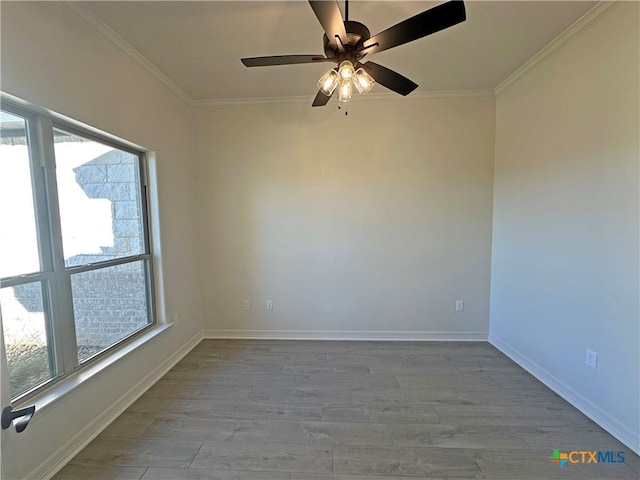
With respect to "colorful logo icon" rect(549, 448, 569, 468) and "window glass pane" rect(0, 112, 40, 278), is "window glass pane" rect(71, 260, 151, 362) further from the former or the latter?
"colorful logo icon" rect(549, 448, 569, 468)

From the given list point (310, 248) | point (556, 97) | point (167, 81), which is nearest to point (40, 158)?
point (167, 81)

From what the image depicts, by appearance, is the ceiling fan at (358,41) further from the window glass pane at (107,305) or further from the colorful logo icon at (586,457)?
the colorful logo icon at (586,457)

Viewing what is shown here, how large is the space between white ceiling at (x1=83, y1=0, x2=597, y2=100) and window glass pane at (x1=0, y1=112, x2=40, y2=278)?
98 cm

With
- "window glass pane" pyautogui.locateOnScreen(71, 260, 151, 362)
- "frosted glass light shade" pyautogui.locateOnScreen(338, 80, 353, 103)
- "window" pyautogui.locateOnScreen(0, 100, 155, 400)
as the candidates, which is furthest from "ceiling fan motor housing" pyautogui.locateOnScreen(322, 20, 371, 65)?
"window glass pane" pyautogui.locateOnScreen(71, 260, 151, 362)

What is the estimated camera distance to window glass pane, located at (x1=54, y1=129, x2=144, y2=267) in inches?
76.7

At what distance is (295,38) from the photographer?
7.25 ft

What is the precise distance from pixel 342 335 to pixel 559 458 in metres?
2.11

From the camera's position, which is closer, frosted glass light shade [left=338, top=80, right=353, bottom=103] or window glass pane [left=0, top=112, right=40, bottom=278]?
window glass pane [left=0, top=112, right=40, bottom=278]

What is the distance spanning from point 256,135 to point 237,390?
103 inches

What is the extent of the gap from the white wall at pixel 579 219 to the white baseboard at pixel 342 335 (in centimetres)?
54

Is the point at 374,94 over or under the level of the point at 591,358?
over

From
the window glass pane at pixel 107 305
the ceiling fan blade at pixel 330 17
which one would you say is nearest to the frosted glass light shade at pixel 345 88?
the ceiling fan blade at pixel 330 17

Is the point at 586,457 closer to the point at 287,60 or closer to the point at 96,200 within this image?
the point at 287,60

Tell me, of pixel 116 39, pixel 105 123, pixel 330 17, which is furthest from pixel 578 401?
pixel 116 39
